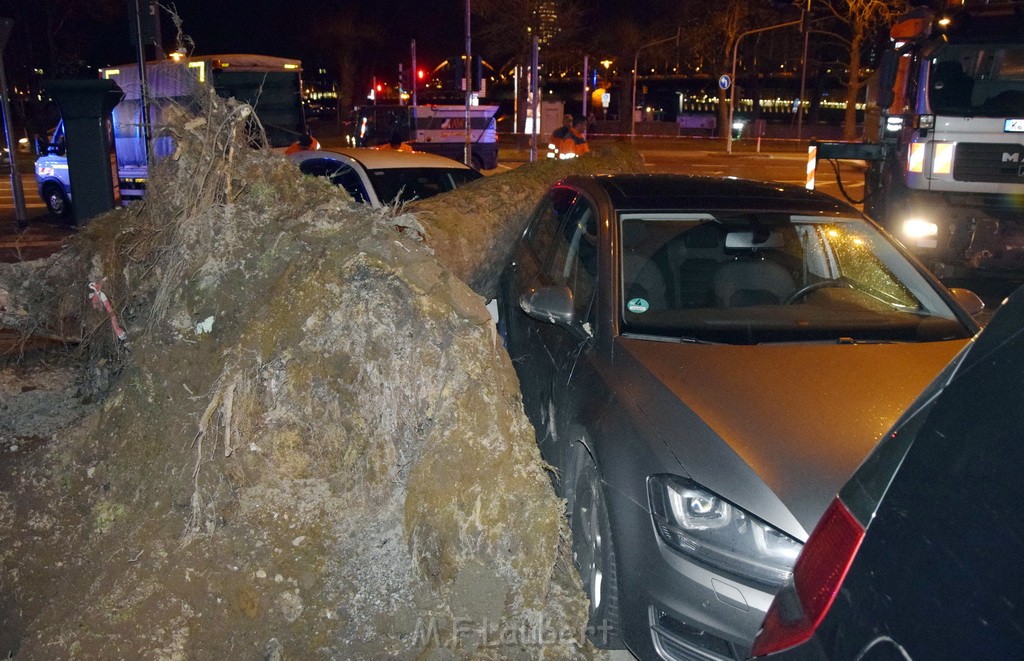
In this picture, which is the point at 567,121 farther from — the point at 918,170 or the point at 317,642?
the point at 317,642

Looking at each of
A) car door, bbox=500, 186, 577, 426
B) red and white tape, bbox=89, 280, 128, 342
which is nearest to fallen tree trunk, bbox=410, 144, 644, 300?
car door, bbox=500, 186, 577, 426

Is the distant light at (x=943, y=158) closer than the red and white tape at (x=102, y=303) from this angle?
No

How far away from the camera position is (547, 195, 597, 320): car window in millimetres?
4367

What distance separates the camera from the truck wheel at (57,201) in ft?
53.3

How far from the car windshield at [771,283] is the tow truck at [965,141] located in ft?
19.1

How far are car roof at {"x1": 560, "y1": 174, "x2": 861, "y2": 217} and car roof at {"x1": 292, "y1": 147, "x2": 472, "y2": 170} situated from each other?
4362 millimetres

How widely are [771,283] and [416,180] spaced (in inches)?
205

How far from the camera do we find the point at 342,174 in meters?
8.00

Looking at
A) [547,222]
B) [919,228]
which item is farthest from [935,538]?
[919,228]

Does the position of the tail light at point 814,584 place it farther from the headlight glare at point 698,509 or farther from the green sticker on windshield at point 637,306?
the green sticker on windshield at point 637,306

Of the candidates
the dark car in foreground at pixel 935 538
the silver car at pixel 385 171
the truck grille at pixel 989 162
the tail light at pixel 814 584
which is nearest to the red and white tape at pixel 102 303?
the silver car at pixel 385 171

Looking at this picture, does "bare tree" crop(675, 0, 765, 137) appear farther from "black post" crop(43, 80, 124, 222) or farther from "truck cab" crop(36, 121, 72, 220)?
"black post" crop(43, 80, 124, 222)

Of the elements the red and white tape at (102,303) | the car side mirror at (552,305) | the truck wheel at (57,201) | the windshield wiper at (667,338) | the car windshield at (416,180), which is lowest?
the truck wheel at (57,201)

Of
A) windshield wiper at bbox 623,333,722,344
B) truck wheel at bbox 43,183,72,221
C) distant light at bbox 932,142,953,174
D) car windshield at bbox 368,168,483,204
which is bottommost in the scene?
truck wheel at bbox 43,183,72,221
